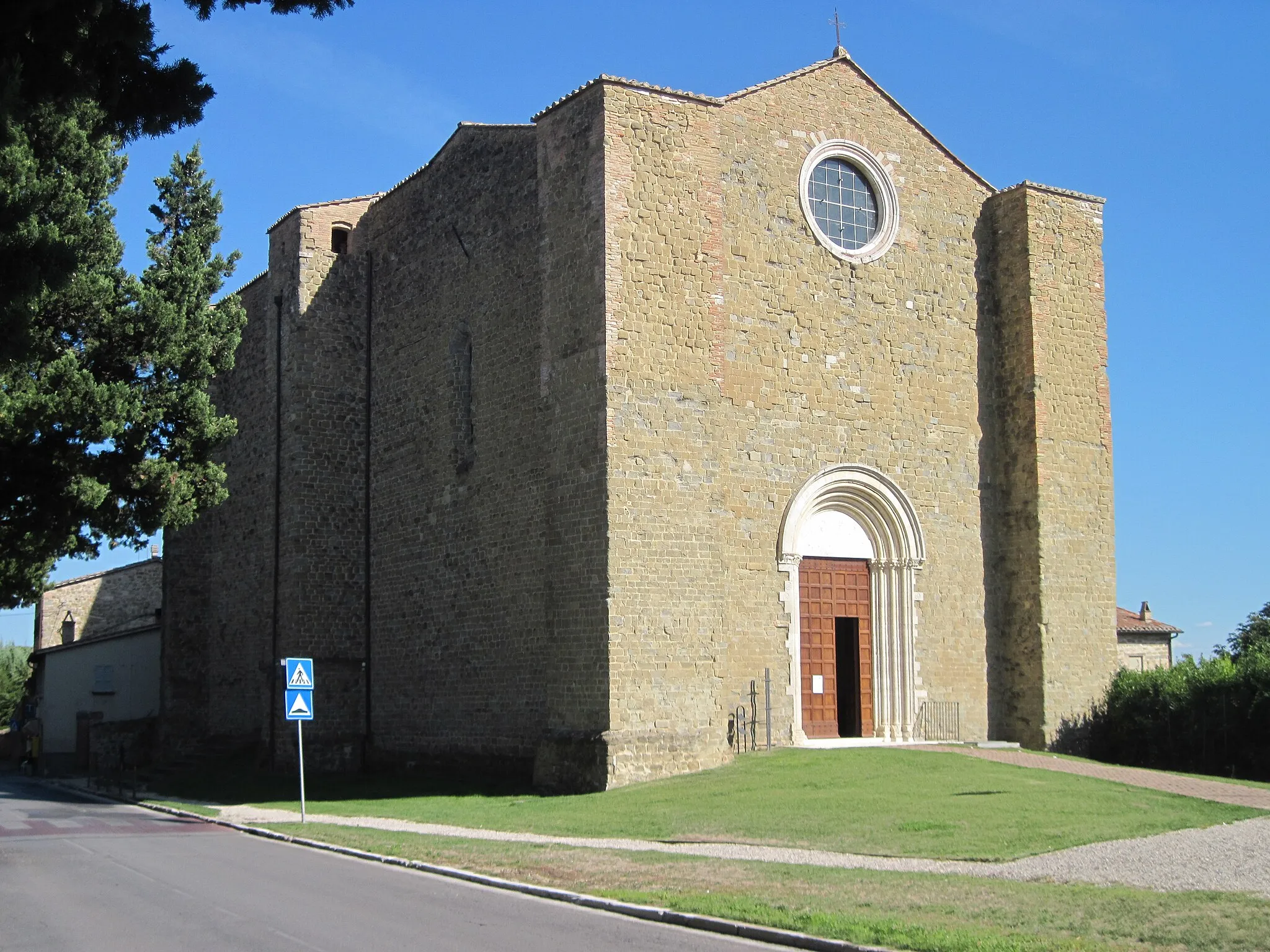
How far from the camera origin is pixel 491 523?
2341 cm

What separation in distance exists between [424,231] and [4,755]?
33.1m

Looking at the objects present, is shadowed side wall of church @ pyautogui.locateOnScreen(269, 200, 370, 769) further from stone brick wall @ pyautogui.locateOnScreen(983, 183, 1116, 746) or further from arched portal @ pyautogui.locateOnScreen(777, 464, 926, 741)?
stone brick wall @ pyautogui.locateOnScreen(983, 183, 1116, 746)

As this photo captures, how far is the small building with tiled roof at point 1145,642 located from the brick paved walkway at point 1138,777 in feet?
69.0

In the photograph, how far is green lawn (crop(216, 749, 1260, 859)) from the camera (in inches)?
551

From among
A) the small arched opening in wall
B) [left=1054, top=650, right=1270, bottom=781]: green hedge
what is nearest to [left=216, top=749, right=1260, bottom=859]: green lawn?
[left=1054, top=650, right=1270, bottom=781]: green hedge

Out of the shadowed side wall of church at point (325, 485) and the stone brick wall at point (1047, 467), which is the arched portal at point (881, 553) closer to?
the stone brick wall at point (1047, 467)

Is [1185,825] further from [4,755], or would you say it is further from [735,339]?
[4,755]

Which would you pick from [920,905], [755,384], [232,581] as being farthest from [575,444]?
[232,581]

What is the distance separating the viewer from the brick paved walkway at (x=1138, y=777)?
56.6 feet

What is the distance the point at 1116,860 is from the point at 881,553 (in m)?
10.9

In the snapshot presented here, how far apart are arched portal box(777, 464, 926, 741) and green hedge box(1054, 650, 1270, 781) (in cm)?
318

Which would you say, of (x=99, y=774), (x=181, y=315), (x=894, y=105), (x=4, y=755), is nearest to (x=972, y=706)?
(x=894, y=105)

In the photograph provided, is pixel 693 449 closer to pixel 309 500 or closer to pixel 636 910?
pixel 636 910

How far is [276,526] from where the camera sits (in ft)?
92.7
